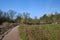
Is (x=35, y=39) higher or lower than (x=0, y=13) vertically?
lower

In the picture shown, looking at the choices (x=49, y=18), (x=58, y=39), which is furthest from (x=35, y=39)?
(x=49, y=18)

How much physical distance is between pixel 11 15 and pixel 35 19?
21.6m

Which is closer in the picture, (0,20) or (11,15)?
(0,20)

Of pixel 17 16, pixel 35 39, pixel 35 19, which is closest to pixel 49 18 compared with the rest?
pixel 35 19

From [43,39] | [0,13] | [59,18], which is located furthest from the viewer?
[0,13]

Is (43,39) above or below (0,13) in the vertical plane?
below

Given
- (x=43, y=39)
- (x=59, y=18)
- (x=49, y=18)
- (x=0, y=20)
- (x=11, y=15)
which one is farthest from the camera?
(x=11, y=15)

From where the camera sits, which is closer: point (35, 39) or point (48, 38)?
point (48, 38)

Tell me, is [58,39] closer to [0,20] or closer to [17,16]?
[0,20]

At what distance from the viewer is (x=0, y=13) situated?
70.4m

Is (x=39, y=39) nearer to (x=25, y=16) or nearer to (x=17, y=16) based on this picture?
(x=25, y=16)

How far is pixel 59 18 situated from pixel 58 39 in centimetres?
5925

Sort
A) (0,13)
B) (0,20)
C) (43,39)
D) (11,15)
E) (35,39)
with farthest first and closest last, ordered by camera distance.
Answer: (11,15) → (0,13) → (0,20) → (35,39) → (43,39)

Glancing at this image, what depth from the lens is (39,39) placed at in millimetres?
8914
